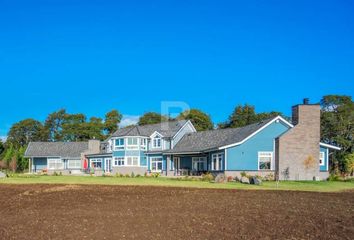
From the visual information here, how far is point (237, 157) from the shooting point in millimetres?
37750

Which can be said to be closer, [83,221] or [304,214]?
[83,221]

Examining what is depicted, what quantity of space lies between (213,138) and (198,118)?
3129 cm

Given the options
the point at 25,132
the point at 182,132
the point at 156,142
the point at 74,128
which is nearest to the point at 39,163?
the point at 74,128

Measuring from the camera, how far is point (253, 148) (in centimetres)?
3819

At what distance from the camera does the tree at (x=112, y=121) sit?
8812 centimetres

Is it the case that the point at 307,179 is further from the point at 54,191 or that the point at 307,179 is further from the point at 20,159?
the point at 20,159

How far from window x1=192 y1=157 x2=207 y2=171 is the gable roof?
127cm

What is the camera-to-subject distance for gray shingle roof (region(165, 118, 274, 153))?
39.5 metres

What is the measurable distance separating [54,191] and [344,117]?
4922 cm

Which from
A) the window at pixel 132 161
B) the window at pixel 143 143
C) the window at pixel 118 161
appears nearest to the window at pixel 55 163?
the window at pixel 118 161

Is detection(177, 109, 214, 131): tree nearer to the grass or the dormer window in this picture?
the dormer window

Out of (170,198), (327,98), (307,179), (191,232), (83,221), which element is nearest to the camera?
(191,232)

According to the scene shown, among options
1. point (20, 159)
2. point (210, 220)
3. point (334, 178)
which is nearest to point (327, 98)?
point (334, 178)

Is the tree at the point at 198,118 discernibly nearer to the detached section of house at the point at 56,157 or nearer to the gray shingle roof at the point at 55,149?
the detached section of house at the point at 56,157
